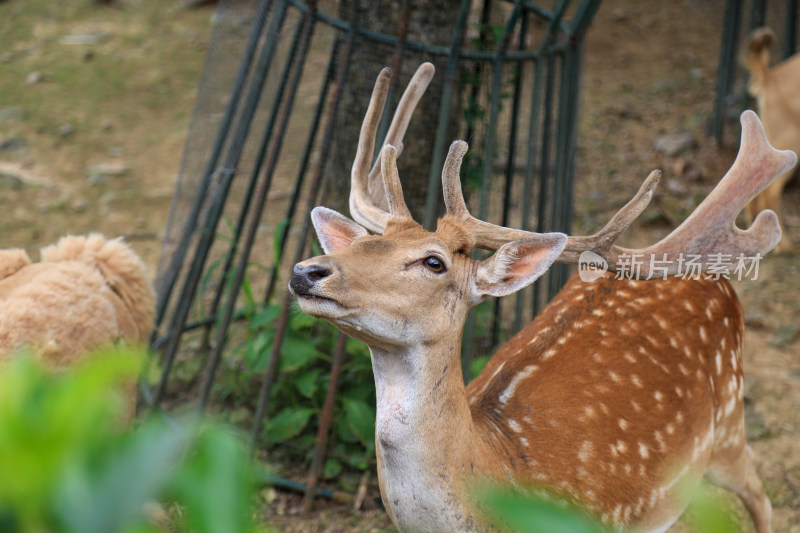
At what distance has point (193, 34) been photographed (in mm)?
8898

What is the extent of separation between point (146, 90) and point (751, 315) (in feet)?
19.1

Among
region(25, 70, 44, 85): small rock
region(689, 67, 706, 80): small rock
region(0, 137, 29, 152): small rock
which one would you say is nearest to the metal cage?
region(0, 137, 29, 152): small rock

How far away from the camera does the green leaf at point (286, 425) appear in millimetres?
3484

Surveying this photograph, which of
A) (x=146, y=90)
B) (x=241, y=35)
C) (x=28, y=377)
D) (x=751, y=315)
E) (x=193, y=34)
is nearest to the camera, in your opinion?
(x=28, y=377)

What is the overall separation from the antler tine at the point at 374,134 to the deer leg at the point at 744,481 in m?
1.70

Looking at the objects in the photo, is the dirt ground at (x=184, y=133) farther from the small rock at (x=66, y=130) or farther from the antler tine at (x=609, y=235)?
the antler tine at (x=609, y=235)

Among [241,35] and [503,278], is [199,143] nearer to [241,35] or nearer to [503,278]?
[241,35]

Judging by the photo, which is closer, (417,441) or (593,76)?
(417,441)

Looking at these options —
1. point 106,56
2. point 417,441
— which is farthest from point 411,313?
point 106,56

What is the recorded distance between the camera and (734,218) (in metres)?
2.53

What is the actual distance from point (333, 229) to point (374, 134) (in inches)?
15.8

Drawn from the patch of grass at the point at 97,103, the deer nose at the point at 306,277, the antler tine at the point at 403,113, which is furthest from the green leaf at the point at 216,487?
the patch of grass at the point at 97,103

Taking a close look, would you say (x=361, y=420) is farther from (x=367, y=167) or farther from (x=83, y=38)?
(x=83, y=38)

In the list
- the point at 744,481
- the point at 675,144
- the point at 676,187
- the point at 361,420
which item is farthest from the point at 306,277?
the point at 675,144
